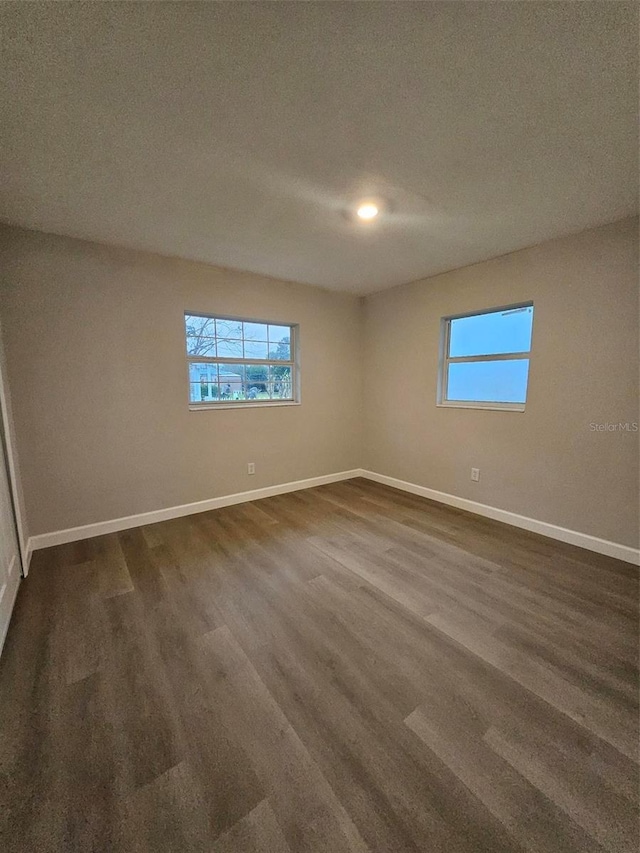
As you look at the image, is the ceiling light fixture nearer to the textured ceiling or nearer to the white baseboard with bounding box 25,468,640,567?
the textured ceiling

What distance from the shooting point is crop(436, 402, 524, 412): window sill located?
9.52 feet

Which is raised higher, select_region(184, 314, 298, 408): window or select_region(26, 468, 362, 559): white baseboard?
select_region(184, 314, 298, 408): window

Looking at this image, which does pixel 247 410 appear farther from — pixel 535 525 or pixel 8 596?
pixel 535 525

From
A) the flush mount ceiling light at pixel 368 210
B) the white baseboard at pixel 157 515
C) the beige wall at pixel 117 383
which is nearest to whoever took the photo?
the flush mount ceiling light at pixel 368 210

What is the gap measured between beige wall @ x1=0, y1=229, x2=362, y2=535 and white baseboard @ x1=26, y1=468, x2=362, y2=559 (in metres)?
0.06

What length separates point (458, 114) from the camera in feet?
4.48

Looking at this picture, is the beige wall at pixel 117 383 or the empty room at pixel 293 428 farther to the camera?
the beige wall at pixel 117 383

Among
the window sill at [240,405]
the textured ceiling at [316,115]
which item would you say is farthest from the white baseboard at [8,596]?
the textured ceiling at [316,115]

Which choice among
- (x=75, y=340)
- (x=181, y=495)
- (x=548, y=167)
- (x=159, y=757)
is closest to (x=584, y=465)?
(x=548, y=167)

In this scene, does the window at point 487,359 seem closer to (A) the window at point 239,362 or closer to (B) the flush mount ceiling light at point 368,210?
(B) the flush mount ceiling light at point 368,210

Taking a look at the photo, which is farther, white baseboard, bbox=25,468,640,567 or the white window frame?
the white window frame

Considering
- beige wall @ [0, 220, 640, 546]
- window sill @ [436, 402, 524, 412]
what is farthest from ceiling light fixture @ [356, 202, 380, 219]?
window sill @ [436, 402, 524, 412]

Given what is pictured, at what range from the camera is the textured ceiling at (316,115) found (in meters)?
1.04

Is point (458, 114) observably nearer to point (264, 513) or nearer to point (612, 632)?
point (612, 632)
